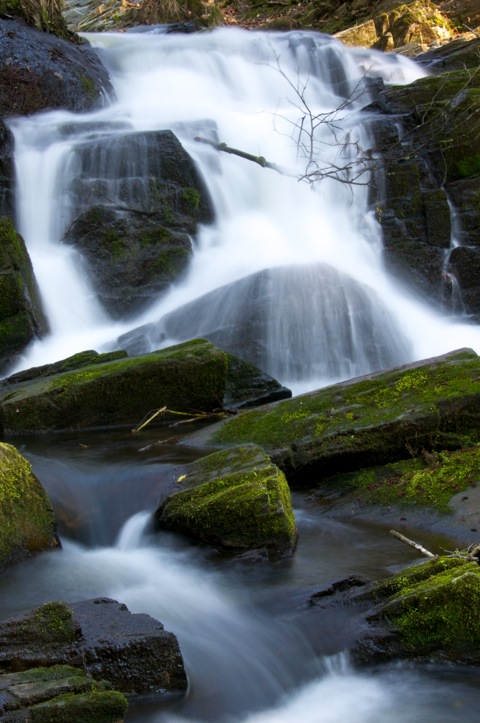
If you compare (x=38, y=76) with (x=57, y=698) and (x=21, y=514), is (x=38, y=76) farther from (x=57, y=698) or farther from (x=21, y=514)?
(x=57, y=698)

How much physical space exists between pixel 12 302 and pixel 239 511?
5.89 m

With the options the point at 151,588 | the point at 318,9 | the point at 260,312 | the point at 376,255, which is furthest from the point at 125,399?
the point at 318,9

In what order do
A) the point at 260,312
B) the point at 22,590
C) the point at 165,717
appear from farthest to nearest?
the point at 260,312 → the point at 22,590 → the point at 165,717

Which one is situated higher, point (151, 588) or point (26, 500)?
point (26, 500)

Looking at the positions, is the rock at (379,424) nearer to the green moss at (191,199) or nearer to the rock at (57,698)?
the rock at (57,698)

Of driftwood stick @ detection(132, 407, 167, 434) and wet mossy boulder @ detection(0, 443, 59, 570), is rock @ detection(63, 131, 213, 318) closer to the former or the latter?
driftwood stick @ detection(132, 407, 167, 434)

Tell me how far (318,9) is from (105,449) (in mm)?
21560

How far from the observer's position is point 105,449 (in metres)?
7.16

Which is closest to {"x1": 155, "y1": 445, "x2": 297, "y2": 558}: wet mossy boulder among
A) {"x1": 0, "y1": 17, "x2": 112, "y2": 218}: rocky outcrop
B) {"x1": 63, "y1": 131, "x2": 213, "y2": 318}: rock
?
{"x1": 63, "y1": 131, "x2": 213, "y2": 318}: rock

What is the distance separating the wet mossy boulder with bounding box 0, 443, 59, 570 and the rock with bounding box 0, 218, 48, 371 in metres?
4.96

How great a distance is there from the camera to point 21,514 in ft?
15.7

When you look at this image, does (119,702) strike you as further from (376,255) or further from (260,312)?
(376,255)

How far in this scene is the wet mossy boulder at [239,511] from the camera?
4.91 meters

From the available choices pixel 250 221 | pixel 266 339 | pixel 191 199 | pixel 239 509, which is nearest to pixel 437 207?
pixel 250 221
